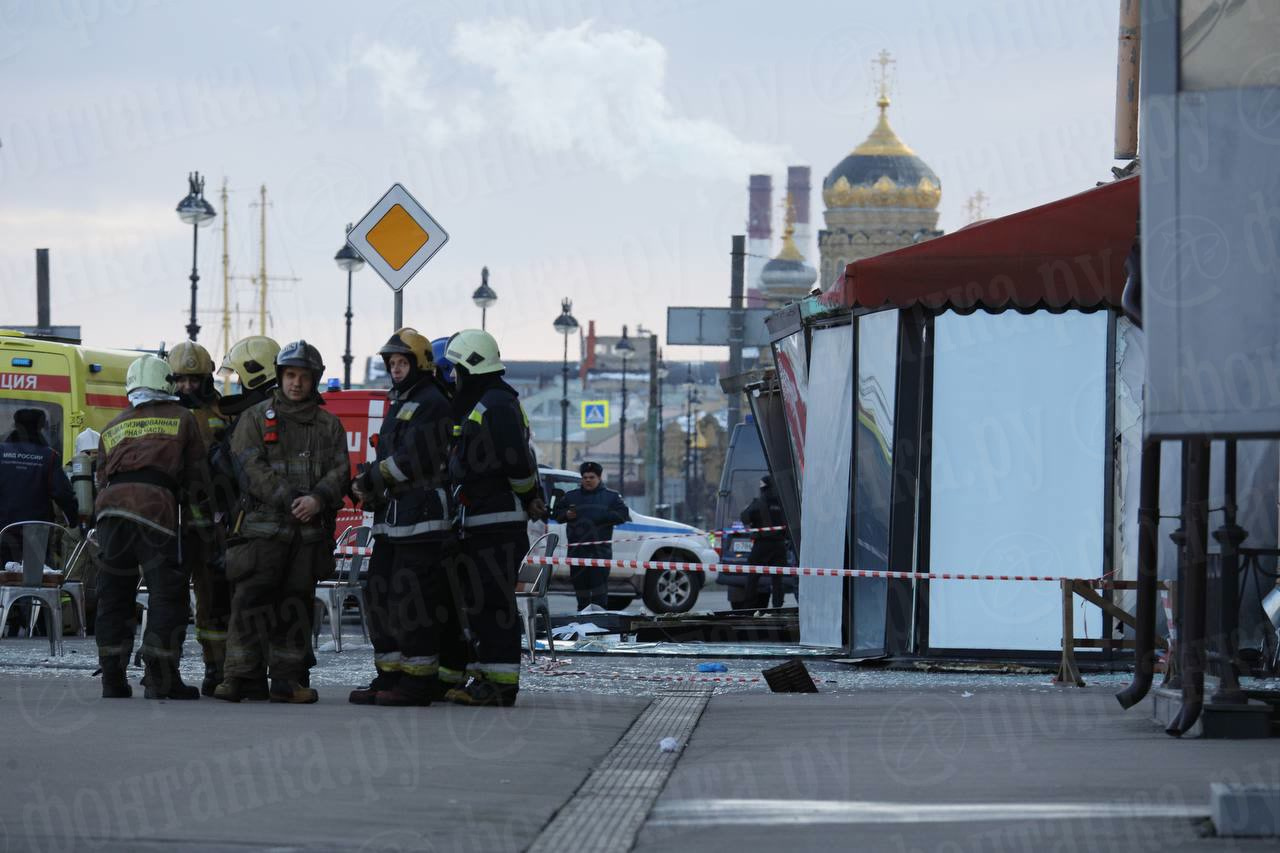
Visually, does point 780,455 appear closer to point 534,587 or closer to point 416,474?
point 534,587

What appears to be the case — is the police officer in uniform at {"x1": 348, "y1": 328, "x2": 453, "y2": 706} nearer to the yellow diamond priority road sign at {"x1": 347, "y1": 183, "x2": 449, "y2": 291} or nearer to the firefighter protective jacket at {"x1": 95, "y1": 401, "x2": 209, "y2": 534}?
the firefighter protective jacket at {"x1": 95, "y1": 401, "x2": 209, "y2": 534}

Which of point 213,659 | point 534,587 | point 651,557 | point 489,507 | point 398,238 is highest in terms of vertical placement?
point 398,238

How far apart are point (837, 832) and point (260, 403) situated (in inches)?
202

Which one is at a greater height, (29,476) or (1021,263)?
(1021,263)

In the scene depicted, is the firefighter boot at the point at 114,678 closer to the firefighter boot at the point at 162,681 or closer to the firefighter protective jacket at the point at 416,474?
the firefighter boot at the point at 162,681

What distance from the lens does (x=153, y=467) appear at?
10977 millimetres

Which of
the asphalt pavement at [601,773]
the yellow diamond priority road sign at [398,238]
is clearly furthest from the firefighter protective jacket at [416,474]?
the yellow diamond priority road sign at [398,238]

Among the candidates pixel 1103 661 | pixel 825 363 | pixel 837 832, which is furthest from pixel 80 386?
pixel 837 832

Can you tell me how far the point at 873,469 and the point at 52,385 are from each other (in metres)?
7.40

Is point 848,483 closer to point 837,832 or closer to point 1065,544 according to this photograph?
point 1065,544

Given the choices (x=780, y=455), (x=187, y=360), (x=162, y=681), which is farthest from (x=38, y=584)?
(x=780, y=455)

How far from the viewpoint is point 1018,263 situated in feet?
45.6

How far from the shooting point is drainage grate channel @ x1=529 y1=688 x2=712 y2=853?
6.62 meters

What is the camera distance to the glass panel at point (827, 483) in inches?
595
